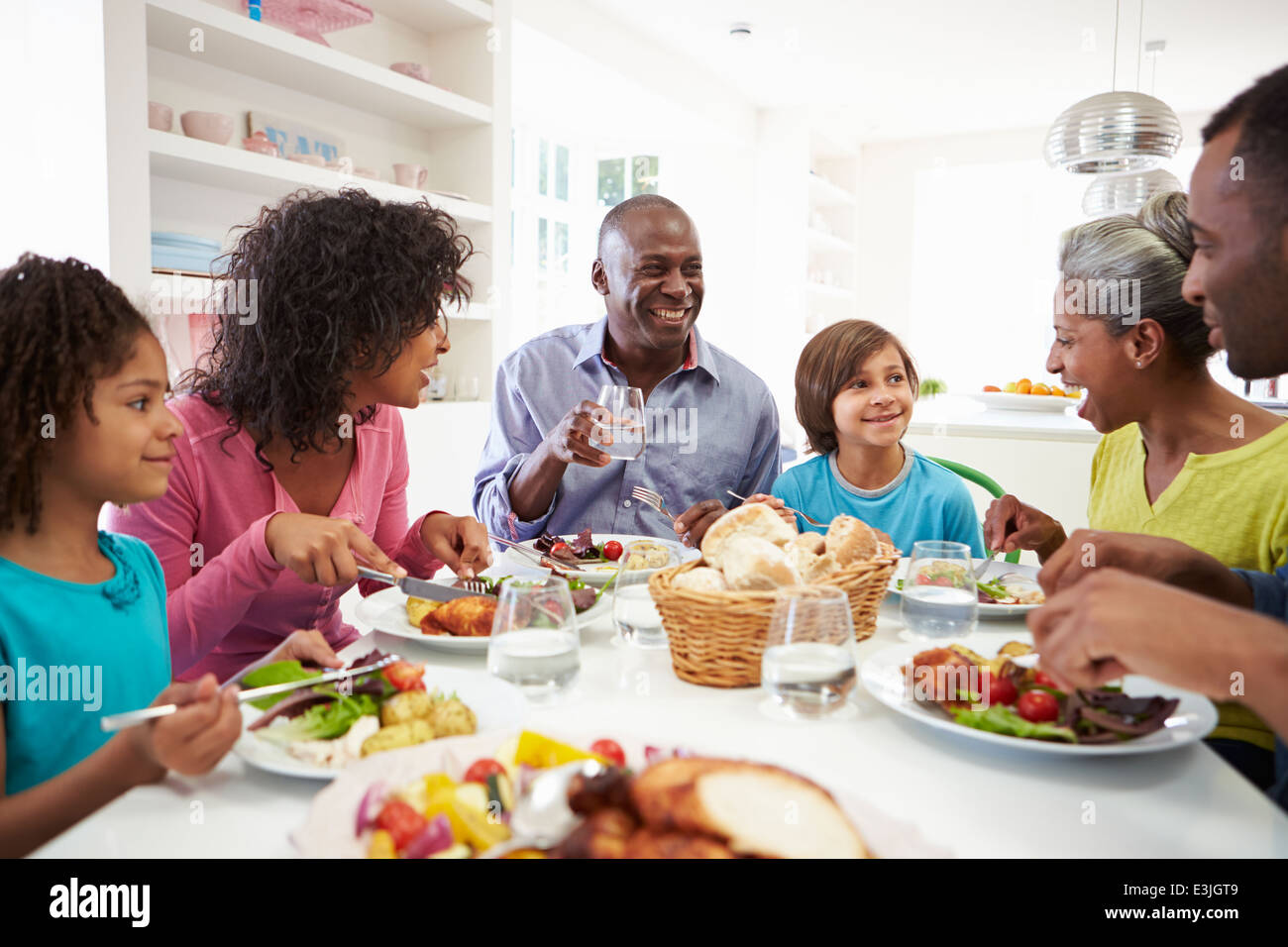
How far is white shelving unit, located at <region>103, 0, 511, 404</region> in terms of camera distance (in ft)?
9.18

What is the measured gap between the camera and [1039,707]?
0.94 meters

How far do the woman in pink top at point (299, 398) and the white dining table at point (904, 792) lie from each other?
670 millimetres

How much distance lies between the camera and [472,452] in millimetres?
4488

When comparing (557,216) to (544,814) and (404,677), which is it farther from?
(544,814)

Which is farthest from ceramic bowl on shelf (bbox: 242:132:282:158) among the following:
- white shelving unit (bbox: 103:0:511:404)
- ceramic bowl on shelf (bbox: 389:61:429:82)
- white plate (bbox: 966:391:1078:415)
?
white plate (bbox: 966:391:1078:415)

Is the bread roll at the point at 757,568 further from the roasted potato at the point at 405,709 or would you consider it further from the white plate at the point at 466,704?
the roasted potato at the point at 405,709

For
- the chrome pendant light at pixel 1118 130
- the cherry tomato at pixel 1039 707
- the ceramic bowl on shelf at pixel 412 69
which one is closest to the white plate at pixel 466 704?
the cherry tomato at pixel 1039 707

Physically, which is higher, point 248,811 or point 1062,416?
point 1062,416

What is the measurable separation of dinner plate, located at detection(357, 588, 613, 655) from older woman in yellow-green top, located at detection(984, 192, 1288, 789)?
84 cm

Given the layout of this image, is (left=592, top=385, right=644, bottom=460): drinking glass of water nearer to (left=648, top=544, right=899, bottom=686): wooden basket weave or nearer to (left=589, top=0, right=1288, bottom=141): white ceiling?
(left=648, top=544, right=899, bottom=686): wooden basket weave

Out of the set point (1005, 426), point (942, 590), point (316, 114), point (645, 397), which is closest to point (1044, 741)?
point (942, 590)
